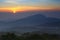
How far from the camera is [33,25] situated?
390cm

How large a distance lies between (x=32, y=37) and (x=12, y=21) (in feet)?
2.49

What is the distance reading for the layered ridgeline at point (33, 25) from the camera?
3.75 meters

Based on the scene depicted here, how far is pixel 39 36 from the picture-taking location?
3564 mm

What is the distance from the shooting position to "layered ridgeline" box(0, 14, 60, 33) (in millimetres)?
3752

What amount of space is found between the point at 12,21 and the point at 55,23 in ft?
3.81

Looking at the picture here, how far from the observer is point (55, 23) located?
3826 mm

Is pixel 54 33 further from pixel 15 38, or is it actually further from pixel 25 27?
pixel 15 38

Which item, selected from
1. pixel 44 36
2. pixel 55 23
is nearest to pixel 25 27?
pixel 44 36

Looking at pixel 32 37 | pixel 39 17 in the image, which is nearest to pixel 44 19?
pixel 39 17

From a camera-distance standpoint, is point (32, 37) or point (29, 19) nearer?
point (32, 37)

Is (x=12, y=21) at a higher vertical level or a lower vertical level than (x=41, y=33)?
higher

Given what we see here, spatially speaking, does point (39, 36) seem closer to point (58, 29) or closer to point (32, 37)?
point (32, 37)

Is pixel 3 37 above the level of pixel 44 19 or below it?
below

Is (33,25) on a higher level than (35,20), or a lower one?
lower
